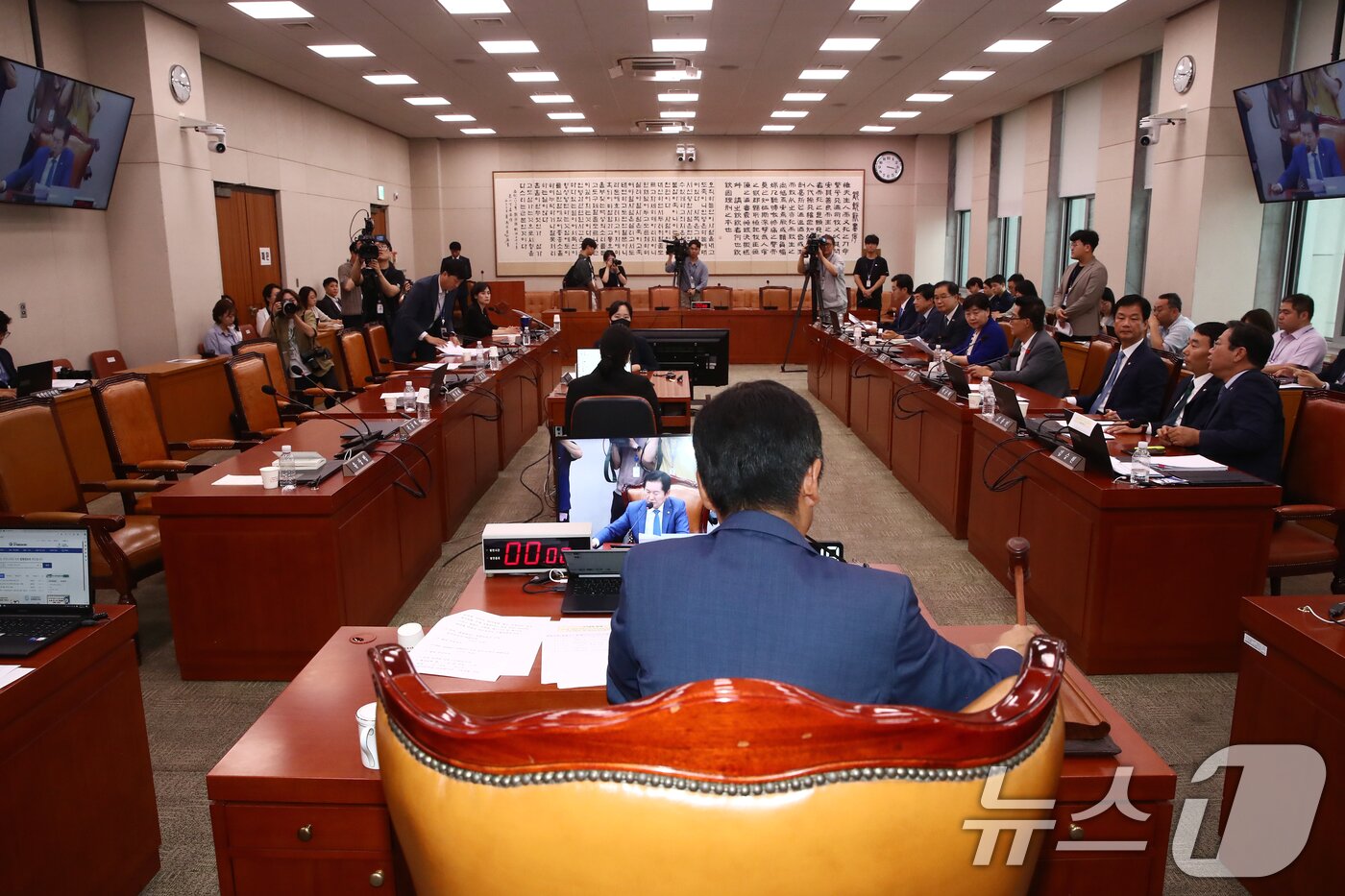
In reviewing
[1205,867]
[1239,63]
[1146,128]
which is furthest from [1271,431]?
[1146,128]

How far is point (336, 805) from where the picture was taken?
1480 millimetres

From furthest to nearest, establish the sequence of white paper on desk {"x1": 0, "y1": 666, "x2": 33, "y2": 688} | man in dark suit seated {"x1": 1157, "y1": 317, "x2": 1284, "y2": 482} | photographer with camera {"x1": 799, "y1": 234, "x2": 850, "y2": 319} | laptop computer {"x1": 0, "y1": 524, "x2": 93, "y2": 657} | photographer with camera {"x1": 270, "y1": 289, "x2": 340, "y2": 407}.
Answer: photographer with camera {"x1": 799, "y1": 234, "x2": 850, "y2": 319} → photographer with camera {"x1": 270, "y1": 289, "x2": 340, "y2": 407} → man in dark suit seated {"x1": 1157, "y1": 317, "x2": 1284, "y2": 482} → laptop computer {"x1": 0, "y1": 524, "x2": 93, "y2": 657} → white paper on desk {"x1": 0, "y1": 666, "x2": 33, "y2": 688}

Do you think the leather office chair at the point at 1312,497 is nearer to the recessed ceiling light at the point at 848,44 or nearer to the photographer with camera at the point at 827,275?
the recessed ceiling light at the point at 848,44

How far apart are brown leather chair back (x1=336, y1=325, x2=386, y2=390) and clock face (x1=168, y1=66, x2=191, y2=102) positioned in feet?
8.28

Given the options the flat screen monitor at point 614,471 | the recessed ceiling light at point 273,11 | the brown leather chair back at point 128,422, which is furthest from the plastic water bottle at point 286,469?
the recessed ceiling light at point 273,11

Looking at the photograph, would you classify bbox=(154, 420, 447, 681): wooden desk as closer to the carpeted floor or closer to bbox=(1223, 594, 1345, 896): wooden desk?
the carpeted floor

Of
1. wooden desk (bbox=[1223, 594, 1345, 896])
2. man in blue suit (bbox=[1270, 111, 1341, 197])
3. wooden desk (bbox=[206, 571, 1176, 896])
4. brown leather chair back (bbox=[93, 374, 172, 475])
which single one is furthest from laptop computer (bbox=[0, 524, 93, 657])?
man in blue suit (bbox=[1270, 111, 1341, 197])

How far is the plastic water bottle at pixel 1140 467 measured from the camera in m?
2.99

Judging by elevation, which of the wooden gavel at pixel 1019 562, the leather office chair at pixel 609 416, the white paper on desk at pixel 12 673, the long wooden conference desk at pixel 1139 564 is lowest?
the long wooden conference desk at pixel 1139 564

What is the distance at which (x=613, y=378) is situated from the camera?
4.12 m

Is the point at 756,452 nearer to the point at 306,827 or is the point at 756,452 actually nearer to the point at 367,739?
the point at 367,739

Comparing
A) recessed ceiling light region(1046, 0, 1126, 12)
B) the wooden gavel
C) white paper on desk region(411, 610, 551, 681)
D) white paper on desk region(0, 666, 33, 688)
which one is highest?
recessed ceiling light region(1046, 0, 1126, 12)

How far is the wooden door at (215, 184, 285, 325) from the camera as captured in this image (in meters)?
8.23

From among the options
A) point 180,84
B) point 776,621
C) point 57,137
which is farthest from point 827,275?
point 776,621
